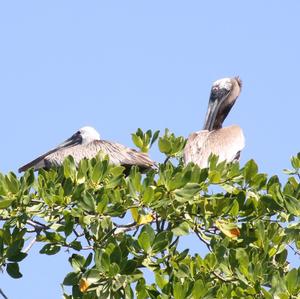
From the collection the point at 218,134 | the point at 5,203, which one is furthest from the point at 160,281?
the point at 218,134

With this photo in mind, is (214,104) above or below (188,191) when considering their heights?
above

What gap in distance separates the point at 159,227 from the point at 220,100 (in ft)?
15.3

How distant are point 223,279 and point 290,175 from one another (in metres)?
1.06

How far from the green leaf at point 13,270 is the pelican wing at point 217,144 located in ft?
8.83

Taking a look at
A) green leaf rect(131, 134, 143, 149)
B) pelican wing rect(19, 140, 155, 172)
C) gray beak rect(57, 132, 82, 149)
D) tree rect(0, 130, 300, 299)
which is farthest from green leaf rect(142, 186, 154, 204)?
gray beak rect(57, 132, 82, 149)

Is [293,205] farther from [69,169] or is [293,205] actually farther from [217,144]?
[217,144]

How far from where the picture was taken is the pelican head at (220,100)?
11711mm

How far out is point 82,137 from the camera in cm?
1248

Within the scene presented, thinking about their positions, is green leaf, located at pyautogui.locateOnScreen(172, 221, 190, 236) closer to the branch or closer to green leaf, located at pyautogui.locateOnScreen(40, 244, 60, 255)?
the branch

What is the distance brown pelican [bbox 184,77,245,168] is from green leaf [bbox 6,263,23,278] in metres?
1.94

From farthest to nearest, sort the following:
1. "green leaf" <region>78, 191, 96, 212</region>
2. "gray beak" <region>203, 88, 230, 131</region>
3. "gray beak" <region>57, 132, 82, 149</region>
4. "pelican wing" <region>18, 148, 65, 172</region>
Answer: "gray beak" <region>57, 132, 82, 149</region> < "gray beak" <region>203, 88, 230, 131</region> < "pelican wing" <region>18, 148, 65, 172</region> < "green leaf" <region>78, 191, 96, 212</region>

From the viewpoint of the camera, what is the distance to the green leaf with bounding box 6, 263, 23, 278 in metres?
6.93

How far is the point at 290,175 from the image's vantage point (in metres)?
7.72

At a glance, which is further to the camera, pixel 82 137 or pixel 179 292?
pixel 82 137
